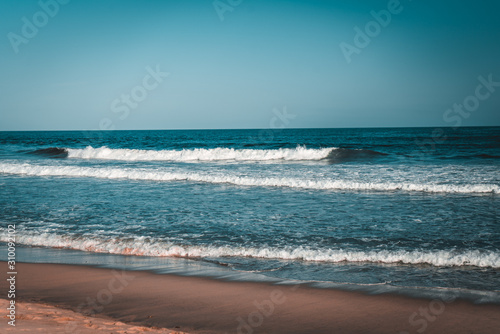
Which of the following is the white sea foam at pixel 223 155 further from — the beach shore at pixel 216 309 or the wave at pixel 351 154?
the beach shore at pixel 216 309

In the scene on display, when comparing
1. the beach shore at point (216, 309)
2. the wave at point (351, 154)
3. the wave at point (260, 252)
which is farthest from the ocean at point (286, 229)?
the wave at point (351, 154)

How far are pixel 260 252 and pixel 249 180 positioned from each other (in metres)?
8.57

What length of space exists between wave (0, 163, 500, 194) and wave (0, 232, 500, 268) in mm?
7062

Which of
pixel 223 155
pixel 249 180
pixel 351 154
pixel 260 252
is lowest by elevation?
pixel 260 252

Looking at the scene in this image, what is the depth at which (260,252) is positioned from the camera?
640 cm

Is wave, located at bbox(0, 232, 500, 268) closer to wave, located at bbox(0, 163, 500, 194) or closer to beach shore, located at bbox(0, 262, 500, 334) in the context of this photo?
beach shore, located at bbox(0, 262, 500, 334)

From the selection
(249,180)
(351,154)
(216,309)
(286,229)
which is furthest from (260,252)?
(351,154)

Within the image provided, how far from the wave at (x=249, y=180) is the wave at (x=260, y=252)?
23.2ft

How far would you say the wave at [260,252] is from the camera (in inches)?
230

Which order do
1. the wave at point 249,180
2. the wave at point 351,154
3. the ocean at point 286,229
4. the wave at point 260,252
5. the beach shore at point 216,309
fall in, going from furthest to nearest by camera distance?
the wave at point 351,154
the wave at point 249,180
the wave at point 260,252
the ocean at point 286,229
the beach shore at point 216,309

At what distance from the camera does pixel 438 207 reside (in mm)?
9812

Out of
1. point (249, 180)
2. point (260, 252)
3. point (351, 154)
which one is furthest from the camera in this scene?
point (351, 154)

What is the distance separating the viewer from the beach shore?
375 centimetres

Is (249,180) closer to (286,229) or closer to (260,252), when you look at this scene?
(286,229)
